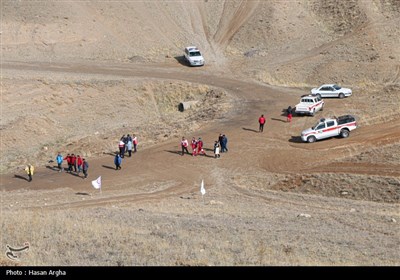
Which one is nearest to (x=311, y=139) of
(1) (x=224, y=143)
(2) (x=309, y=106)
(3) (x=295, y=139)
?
(3) (x=295, y=139)

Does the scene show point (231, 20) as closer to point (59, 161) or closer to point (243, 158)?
point (243, 158)

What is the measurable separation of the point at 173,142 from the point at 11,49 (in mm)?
31925

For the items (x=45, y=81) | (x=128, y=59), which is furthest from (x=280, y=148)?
(x=128, y=59)

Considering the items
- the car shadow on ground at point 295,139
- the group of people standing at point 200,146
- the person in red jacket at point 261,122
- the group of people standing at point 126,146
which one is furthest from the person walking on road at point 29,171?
the car shadow on ground at point 295,139

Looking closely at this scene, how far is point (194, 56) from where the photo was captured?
62562mm

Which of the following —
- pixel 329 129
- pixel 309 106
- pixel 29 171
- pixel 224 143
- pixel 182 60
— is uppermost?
pixel 182 60

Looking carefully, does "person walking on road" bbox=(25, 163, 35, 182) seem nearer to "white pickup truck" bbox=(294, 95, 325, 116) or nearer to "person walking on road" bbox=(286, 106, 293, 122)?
"person walking on road" bbox=(286, 106, 293, 122)

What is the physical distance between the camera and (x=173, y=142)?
41.7 m

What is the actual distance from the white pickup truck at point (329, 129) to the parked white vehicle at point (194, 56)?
2510 centimetres

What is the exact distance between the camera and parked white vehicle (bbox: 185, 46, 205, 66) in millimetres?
61969

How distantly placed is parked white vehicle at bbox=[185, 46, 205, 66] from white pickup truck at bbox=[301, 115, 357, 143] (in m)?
25.1

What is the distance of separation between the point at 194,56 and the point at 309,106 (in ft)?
70.3

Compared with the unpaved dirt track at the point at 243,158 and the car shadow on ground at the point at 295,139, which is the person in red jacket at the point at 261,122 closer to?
the unpaved dirt track at the point at 243,158

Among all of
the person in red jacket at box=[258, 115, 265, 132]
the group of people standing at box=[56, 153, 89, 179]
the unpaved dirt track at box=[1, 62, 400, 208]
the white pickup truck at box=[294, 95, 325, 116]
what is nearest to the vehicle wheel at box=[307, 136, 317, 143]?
the unpaved dirt track at box=[1, 62, 400, 208]
